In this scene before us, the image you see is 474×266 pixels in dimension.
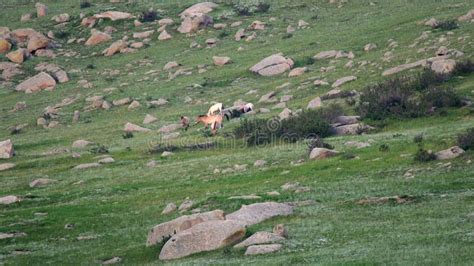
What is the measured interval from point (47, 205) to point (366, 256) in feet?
59.8

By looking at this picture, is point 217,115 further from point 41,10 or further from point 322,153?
point 41,10

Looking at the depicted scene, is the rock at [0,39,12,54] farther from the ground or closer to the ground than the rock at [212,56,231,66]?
closer to the ground

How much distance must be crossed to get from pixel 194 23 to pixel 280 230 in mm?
50846

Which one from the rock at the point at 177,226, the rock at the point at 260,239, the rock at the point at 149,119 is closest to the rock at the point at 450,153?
the rock at the point at 177,226

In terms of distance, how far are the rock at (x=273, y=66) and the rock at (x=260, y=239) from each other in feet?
119

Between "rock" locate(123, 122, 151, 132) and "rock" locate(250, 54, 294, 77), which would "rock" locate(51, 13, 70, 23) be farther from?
"rock" locate(123, 122, 151, 132)

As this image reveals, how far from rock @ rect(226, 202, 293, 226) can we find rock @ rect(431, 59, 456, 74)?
71.0 ft

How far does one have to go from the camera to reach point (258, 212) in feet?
86.6

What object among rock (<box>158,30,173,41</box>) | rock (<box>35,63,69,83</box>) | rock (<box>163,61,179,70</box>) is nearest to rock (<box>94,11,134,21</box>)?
rock (<box>158,30,173,41</box>)

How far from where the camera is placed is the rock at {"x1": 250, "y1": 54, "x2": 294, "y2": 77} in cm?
5931

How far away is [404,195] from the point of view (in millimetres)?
26938

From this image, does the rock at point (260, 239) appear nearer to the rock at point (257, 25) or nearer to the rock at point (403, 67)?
the rock at point (403, 67)

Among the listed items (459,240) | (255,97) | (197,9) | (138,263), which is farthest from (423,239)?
(197,9)

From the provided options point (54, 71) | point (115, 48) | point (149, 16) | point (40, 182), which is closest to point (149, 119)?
point (40, 182)
